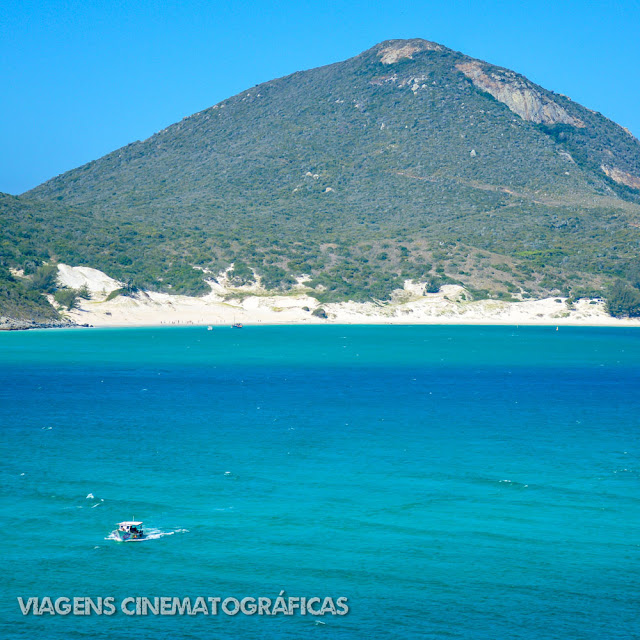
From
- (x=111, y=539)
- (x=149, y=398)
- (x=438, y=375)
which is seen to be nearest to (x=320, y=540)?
(x=111, y=539)

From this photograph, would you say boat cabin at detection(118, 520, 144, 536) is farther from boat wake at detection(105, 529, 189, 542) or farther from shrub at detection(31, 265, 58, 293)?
shrub at detection(31, 265, 58, 293)

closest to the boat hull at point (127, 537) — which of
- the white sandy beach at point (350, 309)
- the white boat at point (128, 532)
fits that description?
the white boat at point (128, 532)

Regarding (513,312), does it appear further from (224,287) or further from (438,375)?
(438,375)

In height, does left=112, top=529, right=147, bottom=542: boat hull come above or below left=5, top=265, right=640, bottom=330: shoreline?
below

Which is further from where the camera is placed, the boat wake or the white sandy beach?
the white sandy beach

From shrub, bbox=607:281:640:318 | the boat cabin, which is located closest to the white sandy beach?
shrub, bbox=607:281:640:318
